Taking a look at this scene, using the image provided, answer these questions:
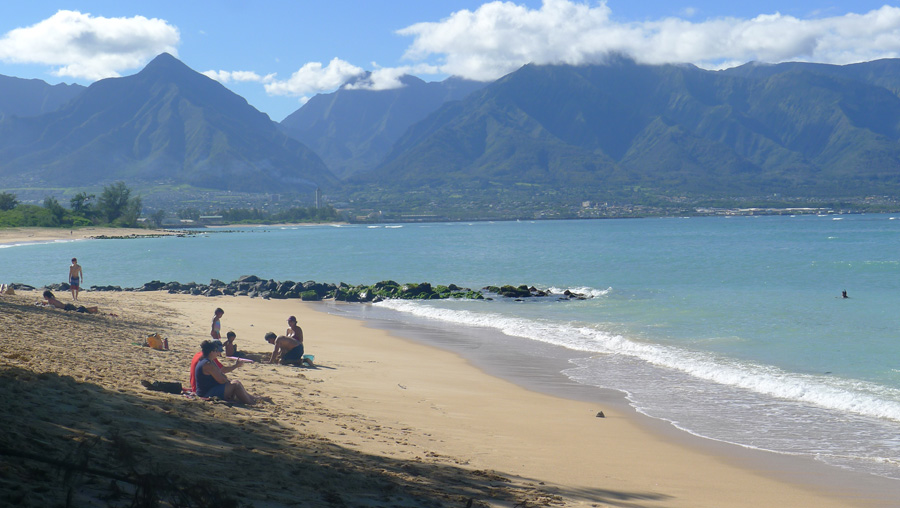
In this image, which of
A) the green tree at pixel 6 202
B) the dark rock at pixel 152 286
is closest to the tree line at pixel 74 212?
the green tree at pixel 6 202

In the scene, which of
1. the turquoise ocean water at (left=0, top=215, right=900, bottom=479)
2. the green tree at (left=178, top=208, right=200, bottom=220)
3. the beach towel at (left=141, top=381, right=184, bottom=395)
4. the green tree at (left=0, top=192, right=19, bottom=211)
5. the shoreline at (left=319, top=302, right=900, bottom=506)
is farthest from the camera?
the green tree at (left=178, top=208, right=200, bottom=220)

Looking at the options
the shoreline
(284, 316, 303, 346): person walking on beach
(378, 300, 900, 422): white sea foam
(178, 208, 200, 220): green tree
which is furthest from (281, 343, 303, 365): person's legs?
(178, 208, 200, 220): green tree

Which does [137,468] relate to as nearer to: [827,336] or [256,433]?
[256,433]

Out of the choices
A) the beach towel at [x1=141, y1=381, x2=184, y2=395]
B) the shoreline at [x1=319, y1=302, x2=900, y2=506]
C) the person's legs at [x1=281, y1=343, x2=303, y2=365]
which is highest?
the beach towel at [x1=141, y1=381, x2=184, y2=395]

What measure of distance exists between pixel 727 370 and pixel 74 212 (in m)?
142

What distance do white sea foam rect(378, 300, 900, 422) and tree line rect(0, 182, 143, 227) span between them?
4463 inches

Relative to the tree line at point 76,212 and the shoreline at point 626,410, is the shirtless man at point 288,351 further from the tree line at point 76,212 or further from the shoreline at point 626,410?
the tree line at point 76,212

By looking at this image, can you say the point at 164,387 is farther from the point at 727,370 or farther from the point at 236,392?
the point at 727,370

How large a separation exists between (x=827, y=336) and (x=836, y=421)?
10.3m

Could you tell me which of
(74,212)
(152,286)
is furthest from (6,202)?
(152,286)

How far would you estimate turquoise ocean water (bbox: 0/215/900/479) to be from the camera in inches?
502

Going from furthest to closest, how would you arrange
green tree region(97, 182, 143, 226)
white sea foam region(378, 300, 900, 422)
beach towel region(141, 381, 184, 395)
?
1. green tree region(97, 182, 143, 226)
2. white sea foam region(378, 300, 900, 422)
3. beach towel region(141, 381, 184, 395)

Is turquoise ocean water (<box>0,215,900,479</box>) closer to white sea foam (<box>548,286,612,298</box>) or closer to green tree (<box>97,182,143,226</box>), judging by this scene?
white sea foam (<box>548,286,612,298</box>)

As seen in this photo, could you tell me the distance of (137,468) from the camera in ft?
21.8
